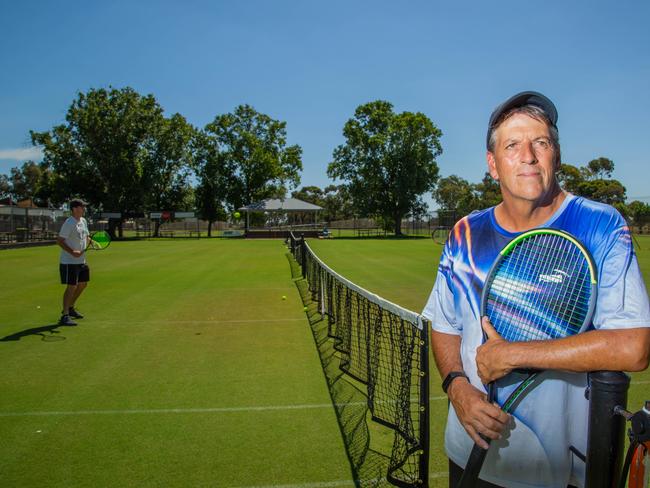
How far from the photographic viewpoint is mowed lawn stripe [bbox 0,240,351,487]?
4.52 m

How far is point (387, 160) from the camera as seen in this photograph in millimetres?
66375

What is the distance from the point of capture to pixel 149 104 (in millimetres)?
62906

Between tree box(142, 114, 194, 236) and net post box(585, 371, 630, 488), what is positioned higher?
tree box(142, 114, 194, 236)

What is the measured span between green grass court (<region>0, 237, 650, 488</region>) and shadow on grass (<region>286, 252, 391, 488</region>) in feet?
0.35

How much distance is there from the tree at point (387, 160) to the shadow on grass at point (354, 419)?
58.8 meters

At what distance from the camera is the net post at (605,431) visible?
1.69 metres

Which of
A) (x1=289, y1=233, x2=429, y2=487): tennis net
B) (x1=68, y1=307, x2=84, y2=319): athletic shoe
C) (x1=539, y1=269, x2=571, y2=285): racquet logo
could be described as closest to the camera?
(x1=539, y1=269, x2=571, y2=285): racquet logo

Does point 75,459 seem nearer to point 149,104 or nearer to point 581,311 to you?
point 581,311

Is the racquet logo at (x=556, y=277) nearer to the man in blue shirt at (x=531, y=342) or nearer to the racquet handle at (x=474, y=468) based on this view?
the man in blue shirt at (x=531, y=342)

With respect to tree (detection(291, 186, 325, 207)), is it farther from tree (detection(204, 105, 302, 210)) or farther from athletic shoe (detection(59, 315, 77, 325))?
athletic shoe (detection(59, 315, 77, 325))

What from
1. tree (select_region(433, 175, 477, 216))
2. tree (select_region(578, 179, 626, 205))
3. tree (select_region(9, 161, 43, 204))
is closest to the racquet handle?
tree (select_region(578, 179, 626, 205))

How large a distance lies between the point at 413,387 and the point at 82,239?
7504mm

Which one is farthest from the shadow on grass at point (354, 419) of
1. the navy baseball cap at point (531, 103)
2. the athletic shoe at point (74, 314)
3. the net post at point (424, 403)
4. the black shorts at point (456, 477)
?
the athletic shoe at point (74, 314)

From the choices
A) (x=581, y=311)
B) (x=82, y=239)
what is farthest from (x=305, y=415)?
(x=82, y=239)
